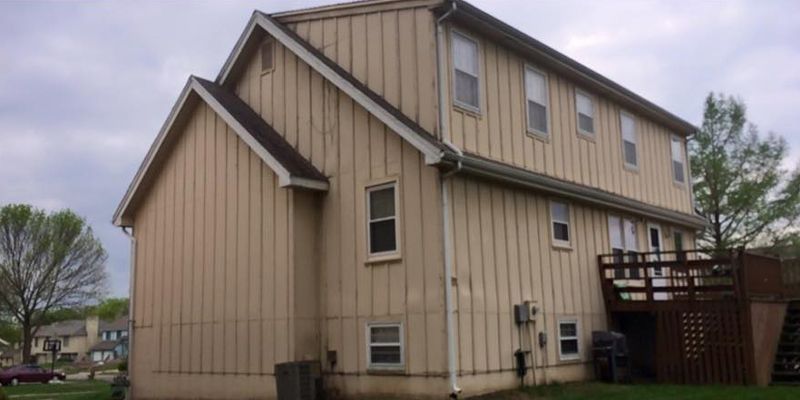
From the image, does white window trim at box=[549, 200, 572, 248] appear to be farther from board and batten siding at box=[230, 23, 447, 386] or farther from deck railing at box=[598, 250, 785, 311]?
board and batten siding at box=[230, 23, 447, 386]

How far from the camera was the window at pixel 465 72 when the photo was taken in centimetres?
1347

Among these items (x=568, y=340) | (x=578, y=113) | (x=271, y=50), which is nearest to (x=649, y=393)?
(x=568, y=340)

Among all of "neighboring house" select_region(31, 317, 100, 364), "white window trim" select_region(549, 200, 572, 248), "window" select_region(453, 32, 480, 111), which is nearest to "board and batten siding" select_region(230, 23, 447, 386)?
"window" select_region(453, 32, 480, 111)

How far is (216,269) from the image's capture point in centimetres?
1522

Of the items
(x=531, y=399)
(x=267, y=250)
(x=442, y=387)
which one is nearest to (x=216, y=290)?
(x=267, y=250)

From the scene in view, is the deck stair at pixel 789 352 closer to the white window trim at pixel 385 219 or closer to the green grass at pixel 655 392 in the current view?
the green grass at pixel 655 392

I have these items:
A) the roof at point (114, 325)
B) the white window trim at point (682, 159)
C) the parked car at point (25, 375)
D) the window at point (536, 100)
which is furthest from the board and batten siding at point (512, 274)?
the roof at point (114, 325)

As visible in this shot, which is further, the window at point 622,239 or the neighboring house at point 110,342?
the neighboring house at point 110,342

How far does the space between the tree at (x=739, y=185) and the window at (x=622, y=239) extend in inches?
592

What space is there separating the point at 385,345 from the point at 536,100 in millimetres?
6045

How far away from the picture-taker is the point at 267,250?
14.2m

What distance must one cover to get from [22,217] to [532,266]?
4162 cm

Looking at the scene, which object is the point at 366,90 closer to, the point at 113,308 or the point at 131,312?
the point at 131,312

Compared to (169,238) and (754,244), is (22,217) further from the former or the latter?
(754,244)
